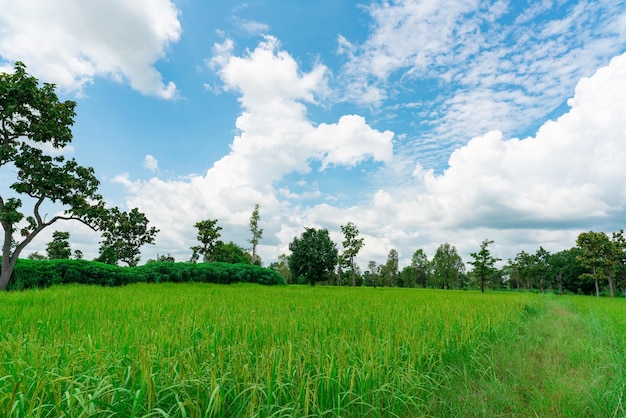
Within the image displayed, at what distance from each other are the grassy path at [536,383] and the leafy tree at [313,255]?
35.9 m

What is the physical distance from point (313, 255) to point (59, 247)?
3485 cm

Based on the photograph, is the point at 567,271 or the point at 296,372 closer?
the point at 296,372

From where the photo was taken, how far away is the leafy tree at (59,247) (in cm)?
4300

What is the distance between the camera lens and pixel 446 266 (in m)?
69.9

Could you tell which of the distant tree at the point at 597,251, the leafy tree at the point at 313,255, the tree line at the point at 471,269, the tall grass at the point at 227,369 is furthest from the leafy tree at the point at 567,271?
the tall grass at the point at 227,369

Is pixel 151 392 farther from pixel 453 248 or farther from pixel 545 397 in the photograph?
pixel 453 248

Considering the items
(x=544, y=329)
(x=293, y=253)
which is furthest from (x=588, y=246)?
(x=544, y=329)

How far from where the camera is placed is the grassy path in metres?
3.28

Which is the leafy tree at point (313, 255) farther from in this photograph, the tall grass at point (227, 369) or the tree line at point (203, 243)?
the tall grass at point (227, 369)

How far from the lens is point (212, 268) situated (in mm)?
23000

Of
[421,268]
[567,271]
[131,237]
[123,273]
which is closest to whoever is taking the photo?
[123,273]

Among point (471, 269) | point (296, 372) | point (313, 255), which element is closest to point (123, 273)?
point (296, 372)

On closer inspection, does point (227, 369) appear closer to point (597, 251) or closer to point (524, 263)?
point (597, 251)

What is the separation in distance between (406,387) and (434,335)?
209cm
